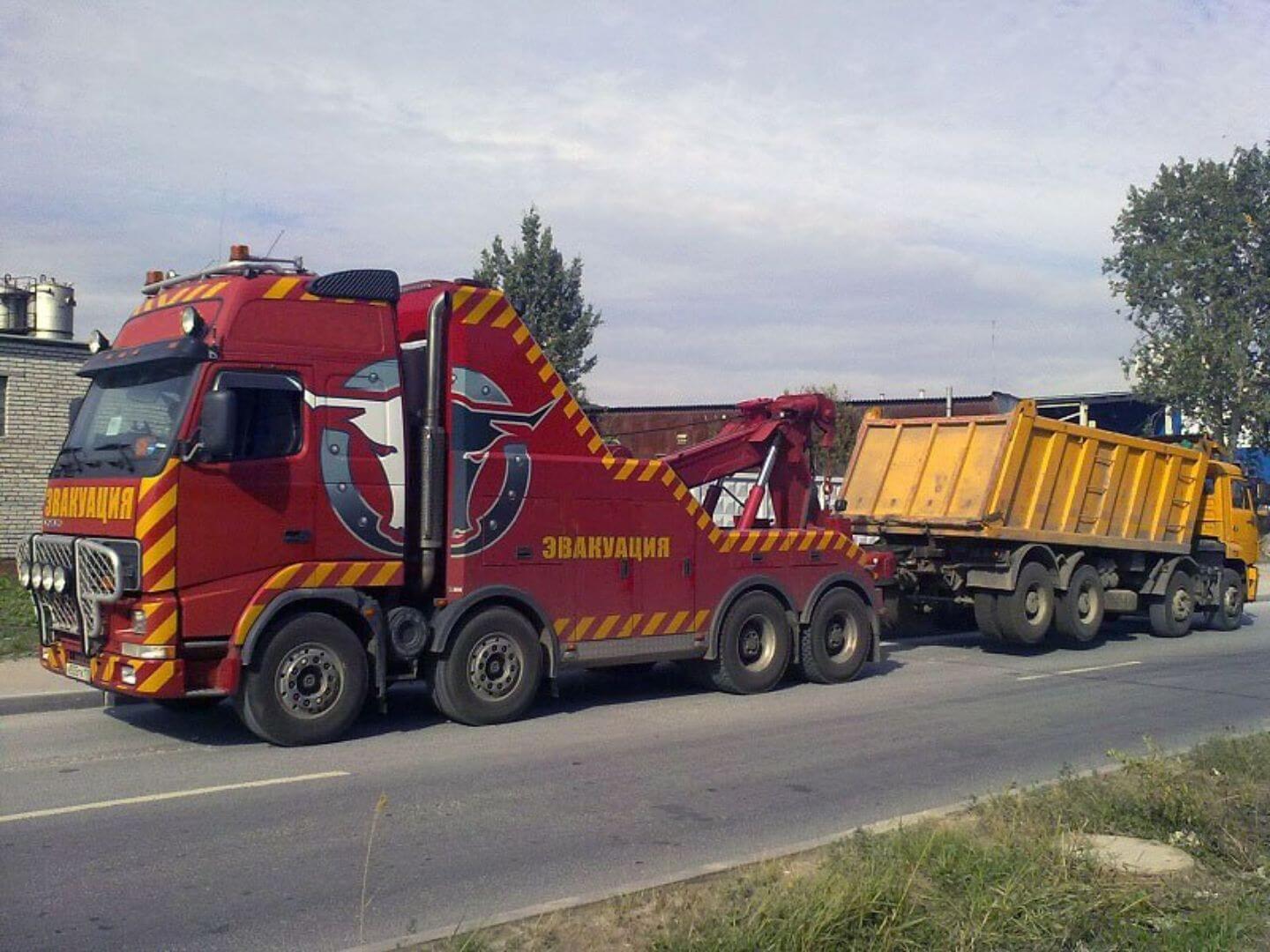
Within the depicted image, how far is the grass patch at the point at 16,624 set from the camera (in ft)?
45.0

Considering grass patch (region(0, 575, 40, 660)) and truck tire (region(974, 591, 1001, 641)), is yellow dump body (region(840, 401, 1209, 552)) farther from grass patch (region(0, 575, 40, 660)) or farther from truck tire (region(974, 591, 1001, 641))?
grass patch (region(0, 575, 40, 660))

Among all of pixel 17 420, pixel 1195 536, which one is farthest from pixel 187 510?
pixel 1195 536

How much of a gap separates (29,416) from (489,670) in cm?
1424

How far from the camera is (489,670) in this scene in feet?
35.2

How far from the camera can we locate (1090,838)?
256 inches

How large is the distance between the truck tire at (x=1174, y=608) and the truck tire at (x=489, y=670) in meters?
11.6

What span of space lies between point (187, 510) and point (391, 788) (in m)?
2.49

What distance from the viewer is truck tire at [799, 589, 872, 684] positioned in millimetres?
13438

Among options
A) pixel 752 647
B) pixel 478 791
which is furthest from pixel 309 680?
pixel 752 647

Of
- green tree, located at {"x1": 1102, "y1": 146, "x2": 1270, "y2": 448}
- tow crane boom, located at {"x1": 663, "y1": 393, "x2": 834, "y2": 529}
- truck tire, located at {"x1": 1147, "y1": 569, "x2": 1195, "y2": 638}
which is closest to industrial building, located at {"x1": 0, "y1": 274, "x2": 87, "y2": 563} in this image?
tow crane boom, located at {"x1": 663, "y1": 393, "x2": 834, "y2": 529}

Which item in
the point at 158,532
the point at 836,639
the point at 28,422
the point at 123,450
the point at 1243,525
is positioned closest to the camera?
the point at 158,532

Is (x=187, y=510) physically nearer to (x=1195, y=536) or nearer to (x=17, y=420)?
(x=17, y=420)

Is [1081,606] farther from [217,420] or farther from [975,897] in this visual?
[975,897]

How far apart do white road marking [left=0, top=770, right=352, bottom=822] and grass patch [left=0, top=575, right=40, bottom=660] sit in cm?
440
